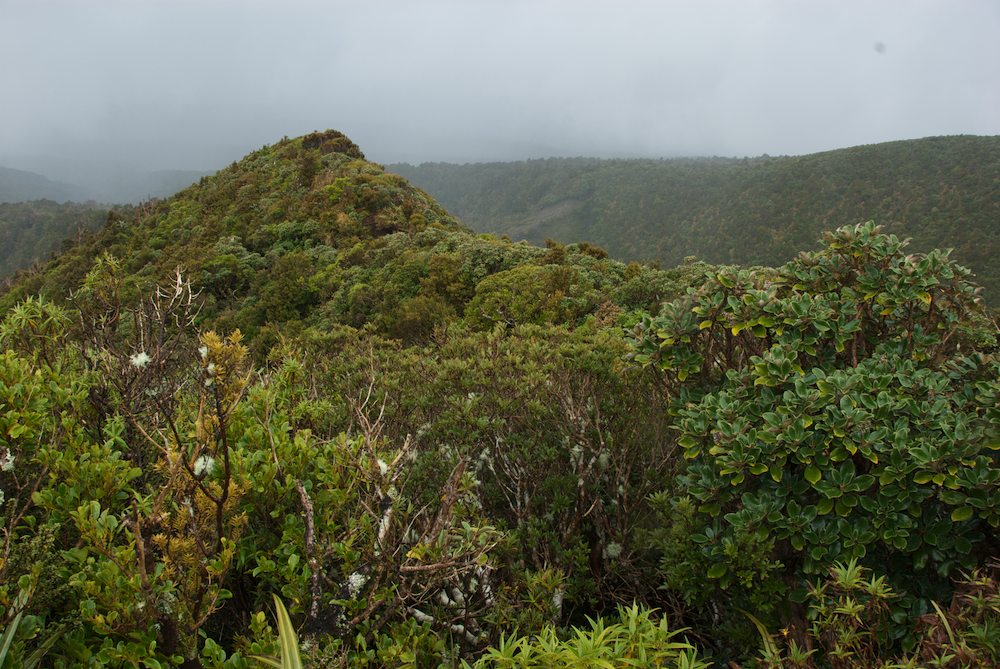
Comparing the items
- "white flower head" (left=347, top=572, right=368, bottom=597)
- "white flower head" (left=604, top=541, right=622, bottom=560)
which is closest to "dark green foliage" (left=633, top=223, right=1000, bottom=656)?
"white flower head" (left=604, top=541, right=622, bottom=560)

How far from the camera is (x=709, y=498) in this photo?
10.5ft

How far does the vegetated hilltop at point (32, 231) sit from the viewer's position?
77.1 m

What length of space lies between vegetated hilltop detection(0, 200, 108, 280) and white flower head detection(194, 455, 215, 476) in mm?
80877

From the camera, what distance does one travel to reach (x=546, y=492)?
13.8 ft

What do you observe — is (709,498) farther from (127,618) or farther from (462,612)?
(127,618)

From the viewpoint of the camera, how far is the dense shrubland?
7.02 ft

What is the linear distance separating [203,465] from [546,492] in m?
2.58

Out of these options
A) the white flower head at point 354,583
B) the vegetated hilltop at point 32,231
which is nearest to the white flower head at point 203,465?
the white flower head at point 354,583

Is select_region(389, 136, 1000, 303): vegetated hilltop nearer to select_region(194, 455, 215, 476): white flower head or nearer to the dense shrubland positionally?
the dense shrubland

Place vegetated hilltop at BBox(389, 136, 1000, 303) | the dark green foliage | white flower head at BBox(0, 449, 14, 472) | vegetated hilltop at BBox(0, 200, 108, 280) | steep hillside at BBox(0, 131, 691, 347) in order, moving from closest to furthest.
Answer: white flower head at BBox(0, 449, 14, 472) → the dark green foliage → steep hillside at BBox(0, 131, 691, 347) → vegetated hilltop at BBox(389, 136, 1000, 303) → vegetated hilltop at BBox(0, 200, 108, 280)

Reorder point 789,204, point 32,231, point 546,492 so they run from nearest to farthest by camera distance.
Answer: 1. point 546,492
2. point 789,204
3. point 32,231

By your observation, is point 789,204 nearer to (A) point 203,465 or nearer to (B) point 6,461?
(A) point 203,465

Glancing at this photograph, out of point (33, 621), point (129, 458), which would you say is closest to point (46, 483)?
point (129, 458)

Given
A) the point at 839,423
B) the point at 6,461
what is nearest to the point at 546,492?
the point at 839,423
